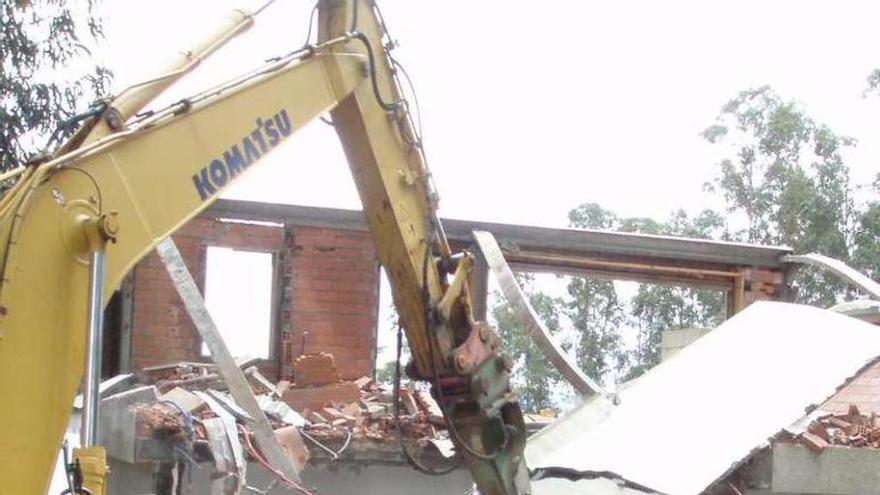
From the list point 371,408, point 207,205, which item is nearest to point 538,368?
point 371,408

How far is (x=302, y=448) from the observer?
352 inches

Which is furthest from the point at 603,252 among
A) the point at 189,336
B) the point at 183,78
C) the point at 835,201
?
the point at 835,201

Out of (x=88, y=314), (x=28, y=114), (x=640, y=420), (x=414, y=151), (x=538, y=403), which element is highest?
(x=28, y=114)

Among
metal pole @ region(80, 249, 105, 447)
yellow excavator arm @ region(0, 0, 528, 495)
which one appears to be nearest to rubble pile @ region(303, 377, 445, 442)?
yellow excavator arm @ region(0, 0, 528, 495)

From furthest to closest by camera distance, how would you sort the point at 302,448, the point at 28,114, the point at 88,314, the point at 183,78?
the point at 28,114 → the point at 302,448 → the point at 183,78 → the point at 88,314

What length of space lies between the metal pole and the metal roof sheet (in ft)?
16.8

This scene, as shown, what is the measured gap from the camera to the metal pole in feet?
11.8

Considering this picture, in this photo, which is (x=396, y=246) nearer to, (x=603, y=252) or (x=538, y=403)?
(x=603, y=252)

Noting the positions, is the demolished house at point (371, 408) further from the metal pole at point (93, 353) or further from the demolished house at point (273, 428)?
the metal pole at point (93, 353)

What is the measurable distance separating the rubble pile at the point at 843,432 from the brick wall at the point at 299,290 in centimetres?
526

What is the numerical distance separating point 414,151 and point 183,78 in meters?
2.04

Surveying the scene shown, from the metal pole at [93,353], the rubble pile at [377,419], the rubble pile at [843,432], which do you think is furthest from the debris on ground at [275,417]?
the metal pole at [93,353]

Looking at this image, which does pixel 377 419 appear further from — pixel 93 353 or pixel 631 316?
pixel 631 316

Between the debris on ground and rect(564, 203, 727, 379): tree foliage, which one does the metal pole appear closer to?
the debris on ground
